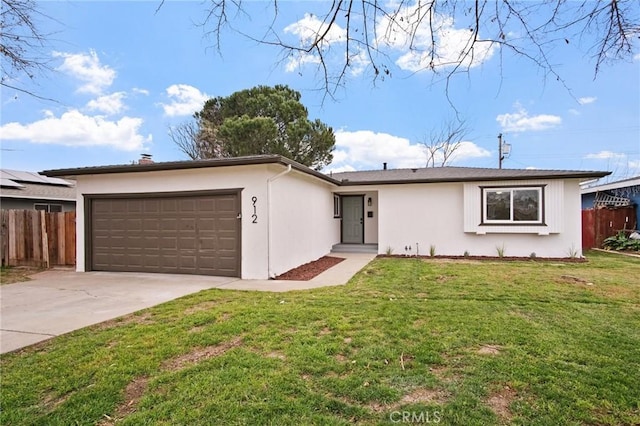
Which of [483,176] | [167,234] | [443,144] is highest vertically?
[443,144]

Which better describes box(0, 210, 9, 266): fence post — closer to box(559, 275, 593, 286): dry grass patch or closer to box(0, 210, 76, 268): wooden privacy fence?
box(0, 210, 76, 268): wooden privacy fence

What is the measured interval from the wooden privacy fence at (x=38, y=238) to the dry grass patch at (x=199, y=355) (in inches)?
347

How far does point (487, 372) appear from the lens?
10.2 ft

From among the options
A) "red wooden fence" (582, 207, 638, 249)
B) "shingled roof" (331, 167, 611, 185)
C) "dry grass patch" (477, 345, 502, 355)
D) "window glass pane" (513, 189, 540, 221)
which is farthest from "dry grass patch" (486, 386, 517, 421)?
"red wooden fence" (582, 207, 638, 249)

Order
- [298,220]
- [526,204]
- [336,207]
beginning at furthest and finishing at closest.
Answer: [336,207]
[526,204]
[298,220]

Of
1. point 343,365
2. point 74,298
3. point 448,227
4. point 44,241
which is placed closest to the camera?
point 343,365

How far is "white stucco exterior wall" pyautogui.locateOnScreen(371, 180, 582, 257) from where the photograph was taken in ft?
36.3

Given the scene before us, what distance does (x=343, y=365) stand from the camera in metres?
3.30

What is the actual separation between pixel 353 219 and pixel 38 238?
10.5m

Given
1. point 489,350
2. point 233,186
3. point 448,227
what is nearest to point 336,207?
point 448,227

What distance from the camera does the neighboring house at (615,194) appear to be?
15317 millimetres

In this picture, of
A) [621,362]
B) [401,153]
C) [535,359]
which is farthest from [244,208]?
[401,153]

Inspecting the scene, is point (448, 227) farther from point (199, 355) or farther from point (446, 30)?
point (199, 355)

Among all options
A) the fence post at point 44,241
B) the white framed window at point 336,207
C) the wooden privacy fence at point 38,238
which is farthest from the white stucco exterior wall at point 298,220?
the fence post at point 44,241
